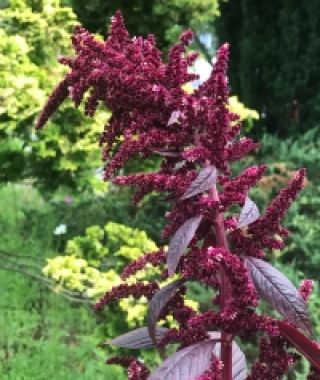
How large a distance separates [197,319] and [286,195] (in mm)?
187

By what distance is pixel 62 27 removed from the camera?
326cm

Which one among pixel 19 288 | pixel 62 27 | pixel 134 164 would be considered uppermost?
pixel 62 27

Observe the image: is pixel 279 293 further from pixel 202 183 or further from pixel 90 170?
pixel 90 170

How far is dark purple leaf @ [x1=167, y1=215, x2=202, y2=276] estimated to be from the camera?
0.95 m

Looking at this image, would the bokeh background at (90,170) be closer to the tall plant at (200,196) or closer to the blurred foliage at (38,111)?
the blurred foliage at (38,111)

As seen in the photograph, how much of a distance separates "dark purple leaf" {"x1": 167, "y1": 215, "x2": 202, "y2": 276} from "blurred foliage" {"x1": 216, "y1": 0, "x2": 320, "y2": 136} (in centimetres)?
532

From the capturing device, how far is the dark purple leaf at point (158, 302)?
1.02m

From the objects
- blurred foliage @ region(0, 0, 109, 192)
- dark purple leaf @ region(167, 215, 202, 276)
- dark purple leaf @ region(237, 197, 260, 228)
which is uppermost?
blurred foliage @ region(0, 0, 109, 192)

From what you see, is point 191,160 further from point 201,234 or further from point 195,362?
point 195,362

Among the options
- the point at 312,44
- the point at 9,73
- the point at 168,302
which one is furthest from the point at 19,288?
the point at 168,302

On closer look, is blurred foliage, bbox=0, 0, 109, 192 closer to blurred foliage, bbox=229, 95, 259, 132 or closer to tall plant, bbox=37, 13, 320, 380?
blurred foliage, bbox=229, 95, 259, 132

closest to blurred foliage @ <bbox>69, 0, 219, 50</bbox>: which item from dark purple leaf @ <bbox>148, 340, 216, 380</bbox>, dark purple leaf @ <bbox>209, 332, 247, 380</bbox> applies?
dark purple leaf @ <bbox>209, 332, 247, 380</bbox>

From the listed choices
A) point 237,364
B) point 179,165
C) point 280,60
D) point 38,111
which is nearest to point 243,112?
point 38,111

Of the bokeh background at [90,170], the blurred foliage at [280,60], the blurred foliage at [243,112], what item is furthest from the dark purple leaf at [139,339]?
the blurred foliage at [280,60]
